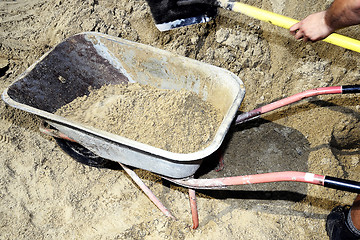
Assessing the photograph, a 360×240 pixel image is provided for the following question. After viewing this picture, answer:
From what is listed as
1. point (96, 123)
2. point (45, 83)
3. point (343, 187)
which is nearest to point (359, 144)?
point (343, 187)

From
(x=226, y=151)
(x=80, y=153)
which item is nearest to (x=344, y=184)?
(x=226, y=151)

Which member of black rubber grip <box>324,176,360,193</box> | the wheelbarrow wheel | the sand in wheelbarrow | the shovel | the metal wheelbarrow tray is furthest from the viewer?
the wheelbarrow wheel

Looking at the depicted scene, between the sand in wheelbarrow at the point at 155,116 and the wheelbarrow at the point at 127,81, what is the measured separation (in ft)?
0.45

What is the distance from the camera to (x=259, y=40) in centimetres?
277

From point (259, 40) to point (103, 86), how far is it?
69.7 inches

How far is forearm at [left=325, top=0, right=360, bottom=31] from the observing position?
1.34 meters

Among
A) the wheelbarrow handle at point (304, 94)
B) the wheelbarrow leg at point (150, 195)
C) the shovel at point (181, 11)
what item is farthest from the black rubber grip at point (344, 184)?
the shovel at point (181, 11)

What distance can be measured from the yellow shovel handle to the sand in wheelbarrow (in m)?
0.74

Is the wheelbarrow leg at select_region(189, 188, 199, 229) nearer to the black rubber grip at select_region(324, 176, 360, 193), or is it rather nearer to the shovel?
the black rubber grip at select_region(324, 176, 360, 193)

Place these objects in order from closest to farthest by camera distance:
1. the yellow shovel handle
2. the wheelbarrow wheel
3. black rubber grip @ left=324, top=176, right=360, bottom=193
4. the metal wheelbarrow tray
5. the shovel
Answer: black rubber grip @ left=324, top=176, right=360, bottom=193 → the yellow shovel handle → the metal wheelbarrow tray → the shovel → the wheelbarrow wheel

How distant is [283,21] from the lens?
66.1 inches

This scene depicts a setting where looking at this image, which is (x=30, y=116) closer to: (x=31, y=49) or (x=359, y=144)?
(x=31, y=49)

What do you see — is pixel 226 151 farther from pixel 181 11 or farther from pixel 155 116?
pixel 181 11

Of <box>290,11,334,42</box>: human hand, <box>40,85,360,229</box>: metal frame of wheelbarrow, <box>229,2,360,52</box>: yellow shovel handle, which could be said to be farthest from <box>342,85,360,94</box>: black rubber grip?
<box>290,11,334,42</box>: human hand
